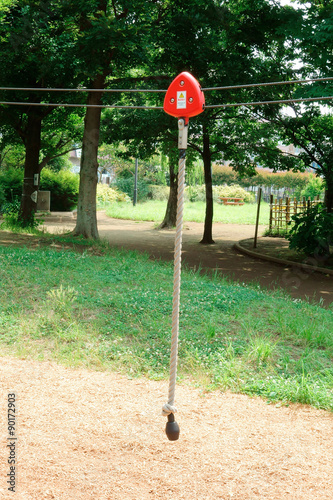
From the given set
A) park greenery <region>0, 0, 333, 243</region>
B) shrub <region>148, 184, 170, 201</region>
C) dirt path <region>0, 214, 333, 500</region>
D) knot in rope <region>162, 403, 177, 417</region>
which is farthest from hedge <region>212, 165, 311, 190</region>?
knot in rope <region>162, 403, 177, 417</region>

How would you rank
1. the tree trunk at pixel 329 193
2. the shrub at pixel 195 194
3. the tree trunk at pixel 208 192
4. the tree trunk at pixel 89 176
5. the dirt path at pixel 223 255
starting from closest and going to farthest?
the dirt path at pixel 223 255
the tree trunk at pixel 89 176
the tree trunk at pixel 329 193
the tree trunk at pixel 208 192
the shrub at pixel 195 194

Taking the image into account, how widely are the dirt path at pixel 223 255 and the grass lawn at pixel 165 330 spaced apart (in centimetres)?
332

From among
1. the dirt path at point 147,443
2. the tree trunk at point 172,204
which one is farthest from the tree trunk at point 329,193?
the dirt path at point 147,443

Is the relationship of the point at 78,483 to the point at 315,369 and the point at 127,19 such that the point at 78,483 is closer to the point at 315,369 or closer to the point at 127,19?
the point at 315,369

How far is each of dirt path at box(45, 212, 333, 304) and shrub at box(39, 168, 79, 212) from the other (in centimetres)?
424

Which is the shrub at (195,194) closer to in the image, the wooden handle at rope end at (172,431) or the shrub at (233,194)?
the shrub at (233,194)

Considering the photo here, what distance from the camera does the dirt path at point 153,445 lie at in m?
3.32

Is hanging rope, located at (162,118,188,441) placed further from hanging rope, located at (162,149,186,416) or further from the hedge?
the hedge

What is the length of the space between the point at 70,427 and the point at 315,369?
266cm

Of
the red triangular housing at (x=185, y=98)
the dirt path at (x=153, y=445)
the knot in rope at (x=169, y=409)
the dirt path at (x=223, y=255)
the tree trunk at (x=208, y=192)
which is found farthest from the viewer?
the tree trunk at (x=208, y=192)

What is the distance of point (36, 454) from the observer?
12.0ft

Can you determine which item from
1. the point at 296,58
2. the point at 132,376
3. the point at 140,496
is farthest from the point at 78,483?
the point at 296,58

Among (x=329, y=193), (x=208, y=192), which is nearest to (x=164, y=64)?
(x=208, y=192)

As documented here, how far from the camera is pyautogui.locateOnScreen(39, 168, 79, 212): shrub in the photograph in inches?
1135
